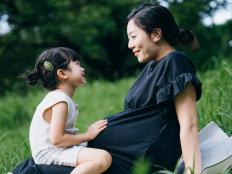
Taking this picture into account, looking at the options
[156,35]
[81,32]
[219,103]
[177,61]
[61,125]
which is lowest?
A: [81,32]

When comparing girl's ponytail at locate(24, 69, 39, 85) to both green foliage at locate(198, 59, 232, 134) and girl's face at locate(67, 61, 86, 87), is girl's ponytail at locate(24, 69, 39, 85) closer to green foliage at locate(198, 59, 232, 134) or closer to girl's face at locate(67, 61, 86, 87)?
girl's face at locate(67, 61, 86, 87)

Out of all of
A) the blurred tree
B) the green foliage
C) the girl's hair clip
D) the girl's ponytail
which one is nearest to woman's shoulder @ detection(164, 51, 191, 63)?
the girl's hair clip

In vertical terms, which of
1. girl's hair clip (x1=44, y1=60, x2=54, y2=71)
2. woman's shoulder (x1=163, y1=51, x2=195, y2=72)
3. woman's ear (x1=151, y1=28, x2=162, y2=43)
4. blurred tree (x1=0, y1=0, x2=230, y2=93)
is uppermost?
woman's ear (x1=151, y1=28, x2=162, y2=43)

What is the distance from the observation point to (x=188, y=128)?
3.11m

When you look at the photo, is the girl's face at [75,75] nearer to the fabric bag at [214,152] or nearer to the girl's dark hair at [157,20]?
the girl's dark hair at [157,20]

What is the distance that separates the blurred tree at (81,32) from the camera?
14789mm

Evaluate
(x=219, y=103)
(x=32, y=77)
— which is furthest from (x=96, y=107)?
(x=32, y=77)

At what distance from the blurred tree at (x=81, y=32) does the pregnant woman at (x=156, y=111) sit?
1036 centimetres

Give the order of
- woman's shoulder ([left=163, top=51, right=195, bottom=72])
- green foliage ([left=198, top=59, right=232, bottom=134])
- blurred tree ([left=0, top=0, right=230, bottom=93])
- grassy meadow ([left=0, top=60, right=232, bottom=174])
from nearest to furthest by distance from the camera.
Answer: woman's shoulder ([left=163, top=51, right=195, bottom=72]) → green foliage ([left=198, top=59, right=232, bottom=134]) → grassy meadow ([left=0, top=60, right=232, bottom=174]) → blurred tree ([left=0, top=0, right=230, bottom=93])

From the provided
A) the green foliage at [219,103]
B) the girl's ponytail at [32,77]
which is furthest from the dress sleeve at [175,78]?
the green foliage at [219,103]

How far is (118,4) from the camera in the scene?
49.9 feet

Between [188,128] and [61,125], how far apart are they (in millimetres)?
599

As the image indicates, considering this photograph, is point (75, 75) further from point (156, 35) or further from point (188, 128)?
point (188, 128)

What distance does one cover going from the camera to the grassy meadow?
4457 mm
